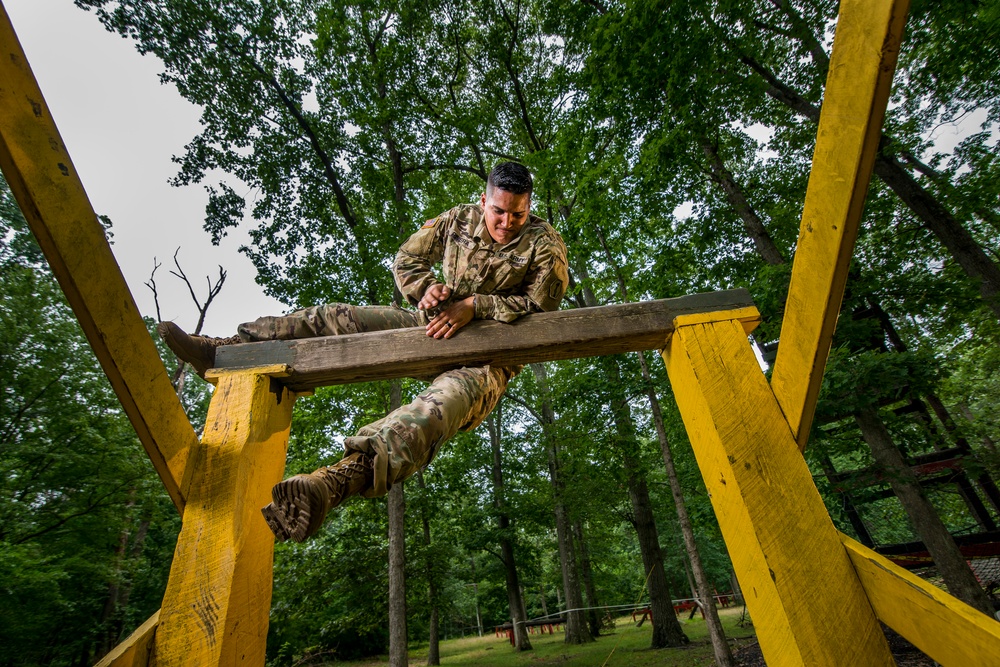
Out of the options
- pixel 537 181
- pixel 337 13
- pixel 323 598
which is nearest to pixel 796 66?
pixel 537 181

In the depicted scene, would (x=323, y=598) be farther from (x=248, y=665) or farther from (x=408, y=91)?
(x=408, y=91)

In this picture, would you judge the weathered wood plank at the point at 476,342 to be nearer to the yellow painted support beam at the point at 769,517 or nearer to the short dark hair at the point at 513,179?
the yellow painted support beam at the point at 769,517

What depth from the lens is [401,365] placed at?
170 cm

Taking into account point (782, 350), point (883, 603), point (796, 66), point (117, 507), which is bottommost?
point (883, 603)

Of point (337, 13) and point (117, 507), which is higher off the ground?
point (337, 13)

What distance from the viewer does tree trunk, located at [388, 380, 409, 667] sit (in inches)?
273

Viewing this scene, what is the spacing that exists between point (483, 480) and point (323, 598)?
967cm

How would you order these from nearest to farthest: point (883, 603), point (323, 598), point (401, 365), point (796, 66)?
point (883, 603) → point (401, 365) → point (323, 598) → point (796, 66)

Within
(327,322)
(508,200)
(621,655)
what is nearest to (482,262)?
(508,200)

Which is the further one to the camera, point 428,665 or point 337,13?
point 428,665

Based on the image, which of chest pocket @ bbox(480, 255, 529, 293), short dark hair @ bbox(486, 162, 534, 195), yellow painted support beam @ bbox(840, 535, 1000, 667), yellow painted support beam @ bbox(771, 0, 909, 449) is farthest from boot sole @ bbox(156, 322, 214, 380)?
yellow painted support beam @ bbox(840, 535, 1000, 667)

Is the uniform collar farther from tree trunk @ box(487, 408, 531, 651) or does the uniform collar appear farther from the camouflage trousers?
tree trunk @ box(487, 408, 531, 651)

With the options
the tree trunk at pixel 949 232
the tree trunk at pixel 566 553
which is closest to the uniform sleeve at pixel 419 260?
the tree trunk at pixel 949 232

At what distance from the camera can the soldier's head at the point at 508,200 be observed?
212 centimetres
